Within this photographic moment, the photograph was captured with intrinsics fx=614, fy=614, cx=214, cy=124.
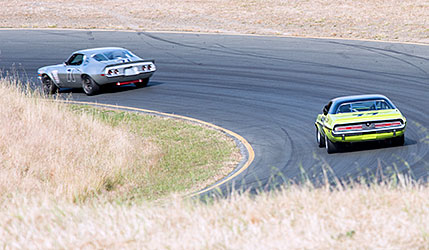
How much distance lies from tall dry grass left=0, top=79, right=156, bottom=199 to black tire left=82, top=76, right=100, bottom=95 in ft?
13.3

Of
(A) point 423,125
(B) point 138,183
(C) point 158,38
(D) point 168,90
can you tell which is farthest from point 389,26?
(B) point 138,183

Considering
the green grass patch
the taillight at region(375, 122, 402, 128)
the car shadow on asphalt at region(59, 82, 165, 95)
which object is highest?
the taillight at region(375, 122, 402, 128)

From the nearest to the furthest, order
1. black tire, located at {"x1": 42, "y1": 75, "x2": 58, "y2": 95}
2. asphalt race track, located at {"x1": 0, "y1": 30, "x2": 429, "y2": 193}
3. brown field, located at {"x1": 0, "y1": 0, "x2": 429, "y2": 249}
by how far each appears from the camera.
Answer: brown field, located at {"x1": 0, "y1": 0, "x2": 429, "y2": 249} → asphalt race track, located at {"x1": 0, "y1": 30, "x2": 429, "y2": 193} → black tire, located at {"x1": 42, "y1": 75, "x2": 58, "y2": 95}

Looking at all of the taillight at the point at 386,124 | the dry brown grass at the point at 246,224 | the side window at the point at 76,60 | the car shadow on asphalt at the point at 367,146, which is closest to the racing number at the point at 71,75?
the side window at the point at 76,60

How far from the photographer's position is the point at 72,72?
2309 centimetres

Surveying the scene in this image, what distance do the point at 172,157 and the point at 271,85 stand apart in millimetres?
8617

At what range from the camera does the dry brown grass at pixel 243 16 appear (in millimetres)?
34750

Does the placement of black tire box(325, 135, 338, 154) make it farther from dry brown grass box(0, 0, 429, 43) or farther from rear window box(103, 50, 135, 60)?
dry brown grass box(0, 0, 429, 43)

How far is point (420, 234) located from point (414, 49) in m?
23.2

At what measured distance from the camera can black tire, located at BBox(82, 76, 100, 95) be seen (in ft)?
74.9

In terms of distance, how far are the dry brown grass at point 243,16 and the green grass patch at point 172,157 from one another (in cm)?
1664

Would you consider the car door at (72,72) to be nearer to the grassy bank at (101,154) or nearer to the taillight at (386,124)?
the grassy bank at (101,154)

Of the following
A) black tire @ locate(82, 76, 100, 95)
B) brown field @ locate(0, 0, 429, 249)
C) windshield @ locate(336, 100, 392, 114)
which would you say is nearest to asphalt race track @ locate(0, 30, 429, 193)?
black tire @ locate(82, 76, 100, 95)

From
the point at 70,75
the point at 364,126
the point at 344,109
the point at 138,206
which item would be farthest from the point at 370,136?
the point at 70,75
